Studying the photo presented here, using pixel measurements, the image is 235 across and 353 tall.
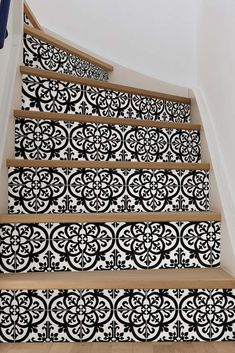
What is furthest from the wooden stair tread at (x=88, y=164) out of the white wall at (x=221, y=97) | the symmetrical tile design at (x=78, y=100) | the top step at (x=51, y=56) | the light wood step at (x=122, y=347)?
the top step at (x=51, y=56)

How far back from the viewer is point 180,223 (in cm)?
188

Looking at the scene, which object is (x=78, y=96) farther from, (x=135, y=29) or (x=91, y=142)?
(x=135, y=29)

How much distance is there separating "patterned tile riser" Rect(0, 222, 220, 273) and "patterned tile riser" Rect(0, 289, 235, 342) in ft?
0.68

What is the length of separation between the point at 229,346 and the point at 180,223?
52 centimetres

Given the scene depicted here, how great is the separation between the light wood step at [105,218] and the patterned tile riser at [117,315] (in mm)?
301

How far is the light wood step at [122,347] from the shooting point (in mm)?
1540

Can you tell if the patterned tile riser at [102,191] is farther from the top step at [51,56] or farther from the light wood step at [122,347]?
the top step at [51,56]

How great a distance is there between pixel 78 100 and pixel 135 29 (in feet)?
3.77

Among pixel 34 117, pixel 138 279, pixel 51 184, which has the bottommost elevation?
pixel 138 279

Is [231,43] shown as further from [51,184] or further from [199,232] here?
[51,184]

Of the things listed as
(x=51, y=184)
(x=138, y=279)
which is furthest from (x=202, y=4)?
(x=138, y=279)

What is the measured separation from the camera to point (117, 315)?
5.44 ft

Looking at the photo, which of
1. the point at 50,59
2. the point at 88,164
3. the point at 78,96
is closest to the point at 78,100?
the point at 78,96

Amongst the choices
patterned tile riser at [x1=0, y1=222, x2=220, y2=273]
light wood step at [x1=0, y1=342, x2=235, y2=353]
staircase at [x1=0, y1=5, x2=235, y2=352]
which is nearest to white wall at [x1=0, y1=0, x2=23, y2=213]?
staircase at [x1=0, y1=5, x2=235, y2=352]
